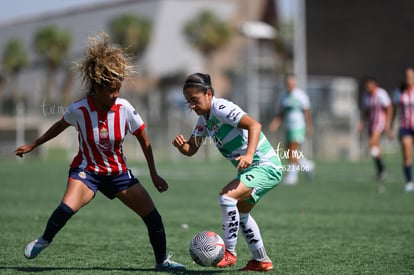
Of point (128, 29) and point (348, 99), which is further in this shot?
point (128, 29)

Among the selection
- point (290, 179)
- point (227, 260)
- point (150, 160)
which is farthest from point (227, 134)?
point (290, 179)

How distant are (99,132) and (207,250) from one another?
→ 1.35m

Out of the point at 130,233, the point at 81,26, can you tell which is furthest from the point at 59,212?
the point at 81,26

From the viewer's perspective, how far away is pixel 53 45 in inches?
2849

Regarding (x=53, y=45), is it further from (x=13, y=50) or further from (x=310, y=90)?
(x=310, y=90)

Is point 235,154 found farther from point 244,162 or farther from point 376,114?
point 376,114

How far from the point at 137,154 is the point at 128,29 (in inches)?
1585

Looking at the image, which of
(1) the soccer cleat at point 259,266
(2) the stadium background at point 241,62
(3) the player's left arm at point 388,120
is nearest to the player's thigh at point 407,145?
(3) the player's left arm at point 388,120

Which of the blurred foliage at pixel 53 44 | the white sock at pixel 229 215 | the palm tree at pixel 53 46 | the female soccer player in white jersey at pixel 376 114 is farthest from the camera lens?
the blurred foliage at pixel 53 44

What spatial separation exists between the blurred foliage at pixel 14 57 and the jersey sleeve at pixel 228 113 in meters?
71.4

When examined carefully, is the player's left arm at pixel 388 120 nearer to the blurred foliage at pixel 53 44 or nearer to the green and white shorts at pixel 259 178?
the green and white shorts at pixel 259 178

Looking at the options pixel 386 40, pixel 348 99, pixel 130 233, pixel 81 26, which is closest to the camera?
pixel 130 233

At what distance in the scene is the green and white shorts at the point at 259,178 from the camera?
6102 mm

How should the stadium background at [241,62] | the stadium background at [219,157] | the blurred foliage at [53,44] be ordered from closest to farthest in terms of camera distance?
the stadium background at [219,157]
the stadium background at [241,62]
the blurred foliage at [53,44]
